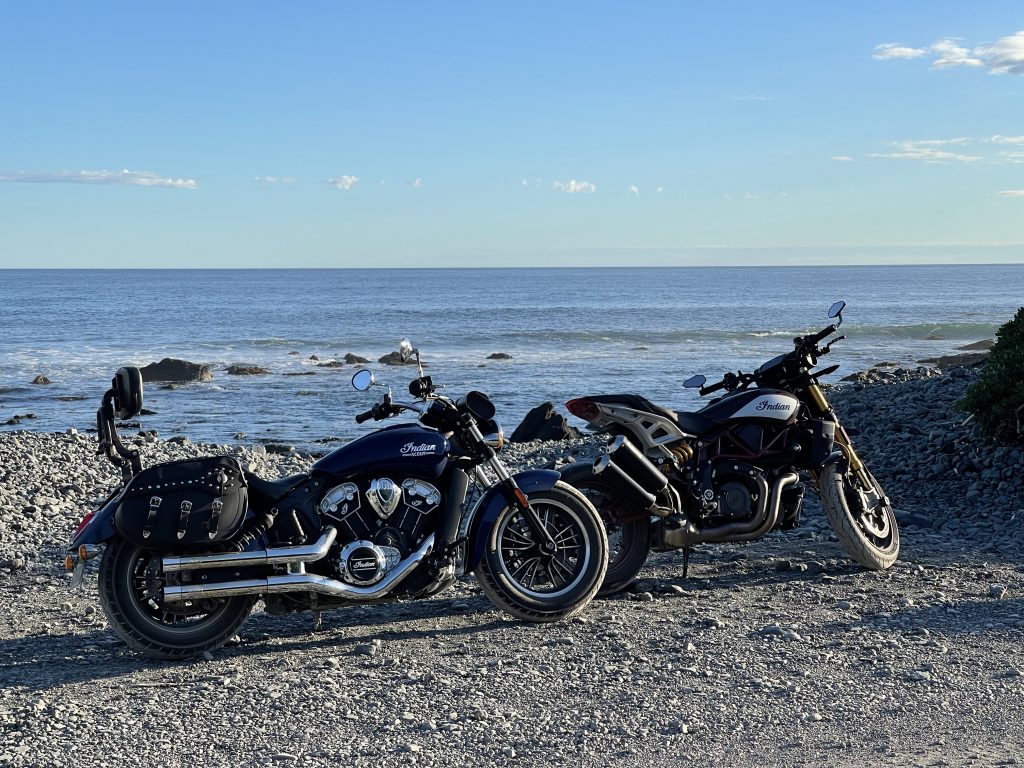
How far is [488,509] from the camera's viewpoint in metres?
6.13

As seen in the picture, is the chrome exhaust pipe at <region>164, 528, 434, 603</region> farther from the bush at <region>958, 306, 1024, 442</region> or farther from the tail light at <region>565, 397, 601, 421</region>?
the bush at <region>958, 306, 1024, 442</region>

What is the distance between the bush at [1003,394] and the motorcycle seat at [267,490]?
7.05 m

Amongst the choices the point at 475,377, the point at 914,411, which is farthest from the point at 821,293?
the point at 914,411

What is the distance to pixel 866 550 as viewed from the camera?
24.0ft

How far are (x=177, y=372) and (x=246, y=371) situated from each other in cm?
304

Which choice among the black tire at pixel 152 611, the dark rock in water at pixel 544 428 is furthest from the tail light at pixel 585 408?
the dark rock in water at pixel 544 428

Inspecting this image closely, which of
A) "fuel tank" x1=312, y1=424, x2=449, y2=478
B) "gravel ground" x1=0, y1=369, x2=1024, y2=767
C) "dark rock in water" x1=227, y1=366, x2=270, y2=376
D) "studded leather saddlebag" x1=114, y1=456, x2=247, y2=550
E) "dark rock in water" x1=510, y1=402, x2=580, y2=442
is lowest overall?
"dark rock in water" x1=227, y1=366, x2=270, y2=376

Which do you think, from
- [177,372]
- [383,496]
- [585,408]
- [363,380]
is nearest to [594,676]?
[383,496]

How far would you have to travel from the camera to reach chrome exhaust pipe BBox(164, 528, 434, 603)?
5.59 meters

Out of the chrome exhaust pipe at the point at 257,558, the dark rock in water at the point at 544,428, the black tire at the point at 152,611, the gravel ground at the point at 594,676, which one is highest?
the chrome exhaust pipe at the point at 257,558

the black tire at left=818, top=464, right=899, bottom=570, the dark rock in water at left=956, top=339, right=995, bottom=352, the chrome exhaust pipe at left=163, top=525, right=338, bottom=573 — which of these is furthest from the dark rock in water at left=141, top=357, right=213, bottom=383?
the chrome exhaust pipe at left=163, top=525, right=338, bottom=573

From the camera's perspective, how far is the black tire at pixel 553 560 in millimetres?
6148

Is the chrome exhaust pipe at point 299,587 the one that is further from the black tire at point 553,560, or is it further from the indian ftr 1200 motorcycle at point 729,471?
the indian ftr 1200 motorcycle at point 729,471

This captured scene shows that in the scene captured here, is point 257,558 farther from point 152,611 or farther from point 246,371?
point 246,371
